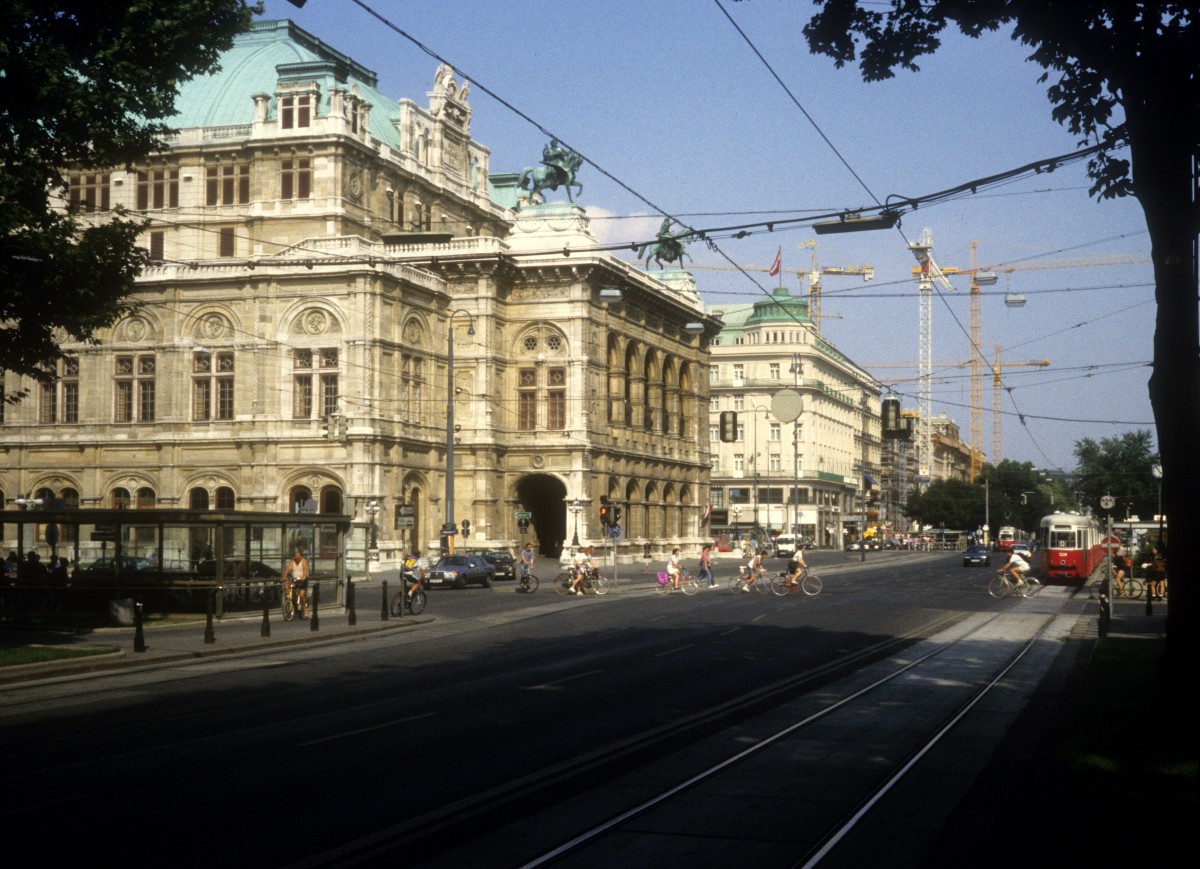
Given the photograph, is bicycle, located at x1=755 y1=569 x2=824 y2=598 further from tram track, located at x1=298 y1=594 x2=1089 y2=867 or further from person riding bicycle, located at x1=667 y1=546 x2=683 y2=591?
tram track, located at x1=298 y1=594 x2=1089 y2=867

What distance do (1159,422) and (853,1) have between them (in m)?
5.70

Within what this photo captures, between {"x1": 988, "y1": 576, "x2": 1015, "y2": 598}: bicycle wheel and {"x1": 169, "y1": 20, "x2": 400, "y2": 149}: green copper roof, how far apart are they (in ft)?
144

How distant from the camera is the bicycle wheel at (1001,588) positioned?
5062cm

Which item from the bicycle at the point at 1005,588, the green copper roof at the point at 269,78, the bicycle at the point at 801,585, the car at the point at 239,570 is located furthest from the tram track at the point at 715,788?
the green copper roof at the point at 269,78

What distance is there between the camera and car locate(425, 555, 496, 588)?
5562cm

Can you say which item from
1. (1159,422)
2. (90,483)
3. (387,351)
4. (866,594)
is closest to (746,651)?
(1159,422)

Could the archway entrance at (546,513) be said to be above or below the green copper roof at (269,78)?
below

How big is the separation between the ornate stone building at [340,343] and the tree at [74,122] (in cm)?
3447

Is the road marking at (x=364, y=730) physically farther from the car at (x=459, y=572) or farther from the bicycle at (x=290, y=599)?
the car at (x=459, y=572)

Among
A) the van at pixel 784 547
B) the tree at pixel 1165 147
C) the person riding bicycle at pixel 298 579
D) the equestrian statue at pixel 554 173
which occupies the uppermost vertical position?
the equestrian statue at pixel 554 173

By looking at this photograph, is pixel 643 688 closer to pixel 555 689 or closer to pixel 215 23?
pixel 555 689

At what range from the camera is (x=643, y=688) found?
20.4m

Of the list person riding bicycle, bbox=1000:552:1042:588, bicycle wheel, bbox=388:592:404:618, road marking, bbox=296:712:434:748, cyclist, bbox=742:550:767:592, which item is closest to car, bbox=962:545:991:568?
person riding bicycle, bbox=1000:552:1042:588

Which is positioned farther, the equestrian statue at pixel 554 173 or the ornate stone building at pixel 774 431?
the ornate stone building at pixel 774 431
